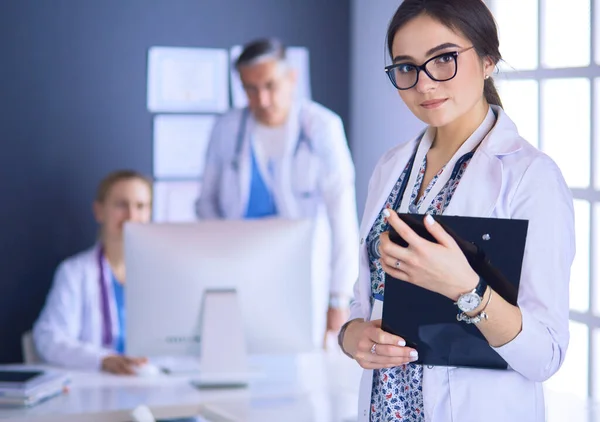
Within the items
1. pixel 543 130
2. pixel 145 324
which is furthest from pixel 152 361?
pixel 543 130

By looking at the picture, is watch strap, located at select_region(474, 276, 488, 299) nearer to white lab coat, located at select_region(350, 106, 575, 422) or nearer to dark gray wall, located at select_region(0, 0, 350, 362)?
white lab coat, located at select_region(350, 106, 575, 422)

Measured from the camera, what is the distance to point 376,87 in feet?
15.4

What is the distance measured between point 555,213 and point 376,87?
3.35 m

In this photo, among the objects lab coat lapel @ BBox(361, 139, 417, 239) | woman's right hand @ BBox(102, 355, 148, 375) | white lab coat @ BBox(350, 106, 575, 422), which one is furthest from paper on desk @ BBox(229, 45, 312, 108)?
white lab coat @ BBox(350, 106, 575, 422)

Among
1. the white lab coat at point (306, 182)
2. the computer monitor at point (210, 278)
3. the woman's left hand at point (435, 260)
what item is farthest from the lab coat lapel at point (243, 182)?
the woman's left hand at point (435, 260)

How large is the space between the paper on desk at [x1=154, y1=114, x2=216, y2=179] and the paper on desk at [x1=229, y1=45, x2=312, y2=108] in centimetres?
19

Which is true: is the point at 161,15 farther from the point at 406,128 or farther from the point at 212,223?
the point at 212,223

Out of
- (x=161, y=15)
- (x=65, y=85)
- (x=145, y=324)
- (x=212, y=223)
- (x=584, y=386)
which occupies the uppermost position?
(x=161, y=15)

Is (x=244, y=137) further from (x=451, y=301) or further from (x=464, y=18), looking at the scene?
(x=451, y=301)

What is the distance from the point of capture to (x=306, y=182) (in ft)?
14.5

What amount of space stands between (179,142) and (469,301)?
3.39 meters

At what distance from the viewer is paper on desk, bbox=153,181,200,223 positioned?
4.59 meters

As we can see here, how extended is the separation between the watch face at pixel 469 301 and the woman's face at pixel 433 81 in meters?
0.39

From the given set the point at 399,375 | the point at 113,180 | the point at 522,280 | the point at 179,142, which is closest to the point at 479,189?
the point at 522,280
